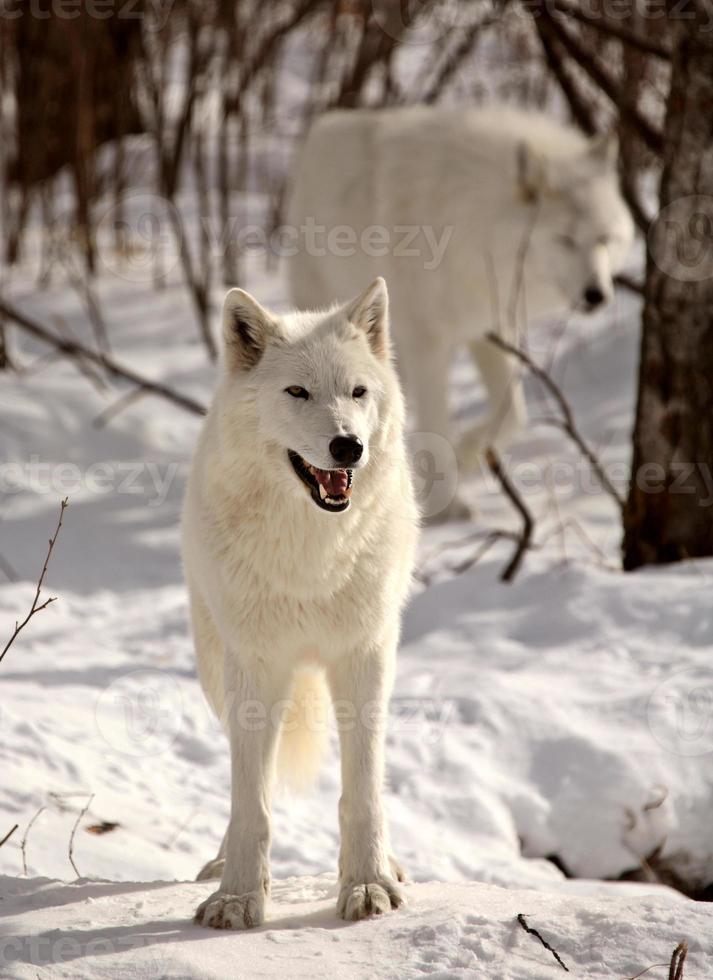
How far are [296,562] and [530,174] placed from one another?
415 cm

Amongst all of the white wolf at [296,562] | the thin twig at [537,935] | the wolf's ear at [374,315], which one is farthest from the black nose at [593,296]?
the thin twig at [537,935]

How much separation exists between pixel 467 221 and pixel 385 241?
1.49ft

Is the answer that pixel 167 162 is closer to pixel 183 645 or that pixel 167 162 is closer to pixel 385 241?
pixel 385 241

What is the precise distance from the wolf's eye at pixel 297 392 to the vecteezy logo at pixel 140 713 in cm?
181

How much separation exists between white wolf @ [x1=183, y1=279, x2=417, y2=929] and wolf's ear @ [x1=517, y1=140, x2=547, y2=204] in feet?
12.2

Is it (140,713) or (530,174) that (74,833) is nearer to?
(140,713)

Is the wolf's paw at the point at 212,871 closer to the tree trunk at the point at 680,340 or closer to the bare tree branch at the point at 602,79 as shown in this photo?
the tree trunk at the point at 680,340

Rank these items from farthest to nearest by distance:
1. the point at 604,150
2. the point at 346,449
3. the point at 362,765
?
the point at 604,150 → the point at 362,765 → the point at 346,449

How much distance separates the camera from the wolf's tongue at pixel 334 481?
2.88 meters

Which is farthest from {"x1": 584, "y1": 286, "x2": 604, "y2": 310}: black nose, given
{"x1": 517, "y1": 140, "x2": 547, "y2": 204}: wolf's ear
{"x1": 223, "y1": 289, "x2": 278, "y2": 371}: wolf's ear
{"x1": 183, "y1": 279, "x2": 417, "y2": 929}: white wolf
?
{"x1": 223, "y1": 289, "x2": 278, "y2": 371}: wolf's ear

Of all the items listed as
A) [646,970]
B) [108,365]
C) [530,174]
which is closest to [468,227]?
[530,174]

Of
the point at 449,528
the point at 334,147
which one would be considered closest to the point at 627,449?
the point at 449,528

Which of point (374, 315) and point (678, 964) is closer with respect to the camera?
point (678, 964)

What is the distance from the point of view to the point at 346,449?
2775 millimetres
